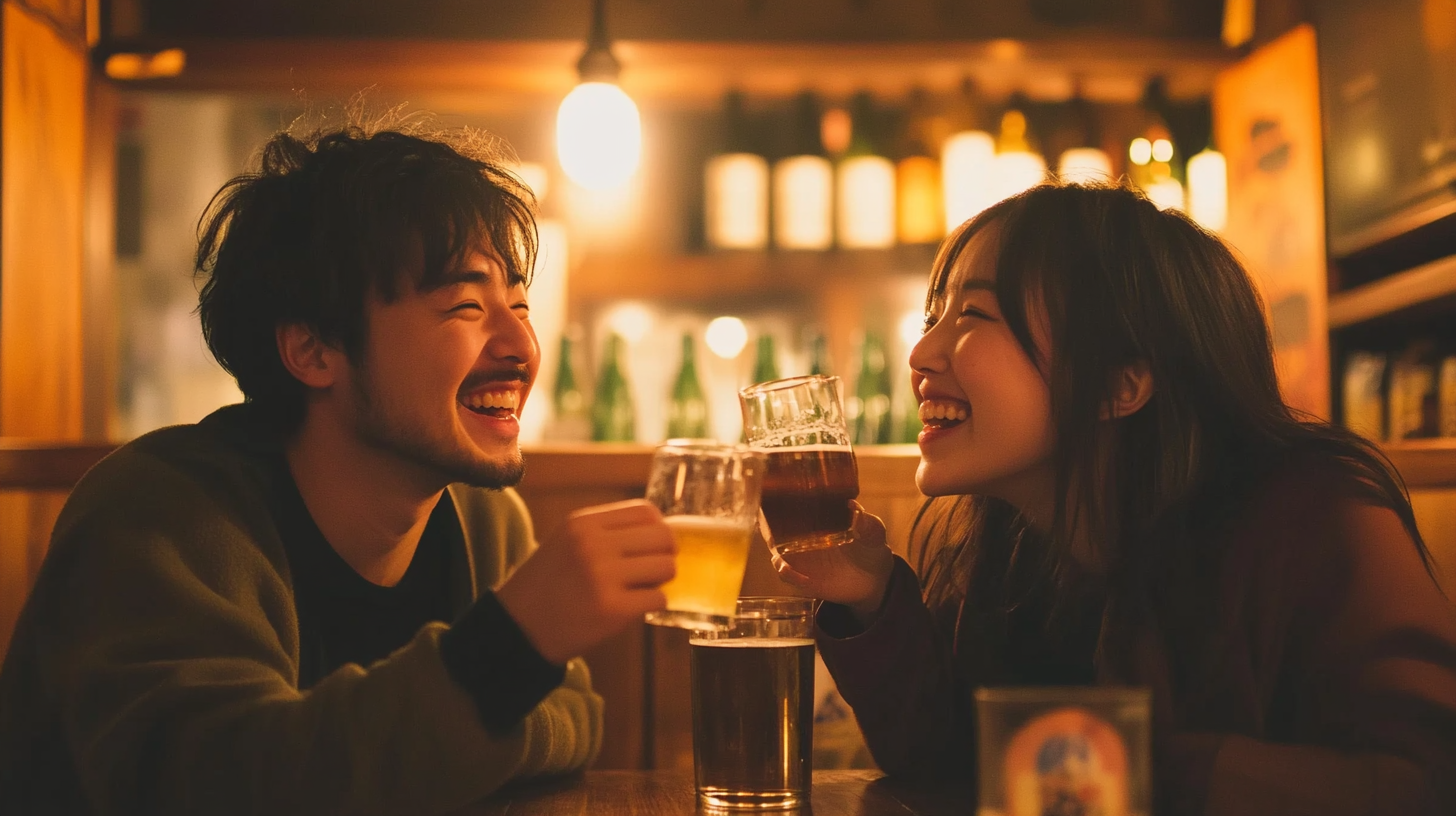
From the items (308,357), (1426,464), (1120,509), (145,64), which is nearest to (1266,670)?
(1120,509)

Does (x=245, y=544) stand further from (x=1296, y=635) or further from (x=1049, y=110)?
(x=1049, y=110)

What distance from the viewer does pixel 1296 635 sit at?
1116mm

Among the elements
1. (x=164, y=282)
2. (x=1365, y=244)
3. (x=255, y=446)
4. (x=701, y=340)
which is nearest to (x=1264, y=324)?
(x=255, y=446)

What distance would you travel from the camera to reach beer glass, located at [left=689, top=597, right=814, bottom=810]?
106 centimetres

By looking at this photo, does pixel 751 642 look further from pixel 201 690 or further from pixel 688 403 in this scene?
pixel 688 403

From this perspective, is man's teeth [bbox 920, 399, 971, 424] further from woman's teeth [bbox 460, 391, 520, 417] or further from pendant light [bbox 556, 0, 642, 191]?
pendant light [bbox 556, 0, 642, 191]

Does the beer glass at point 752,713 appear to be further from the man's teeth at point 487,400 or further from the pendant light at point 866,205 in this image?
the pendant light at point 866,205

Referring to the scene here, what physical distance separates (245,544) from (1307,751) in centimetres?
94

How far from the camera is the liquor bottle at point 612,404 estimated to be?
3641 millimetres

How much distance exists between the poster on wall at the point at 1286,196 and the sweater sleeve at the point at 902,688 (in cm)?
185

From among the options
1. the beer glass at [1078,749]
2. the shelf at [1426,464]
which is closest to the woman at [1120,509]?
the beer glass at [1078,749]

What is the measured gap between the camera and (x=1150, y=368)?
1322 mm

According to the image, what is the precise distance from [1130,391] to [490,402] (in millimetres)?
714

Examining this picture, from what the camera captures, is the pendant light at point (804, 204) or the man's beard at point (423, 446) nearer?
the man's beard at point (423, 446)
